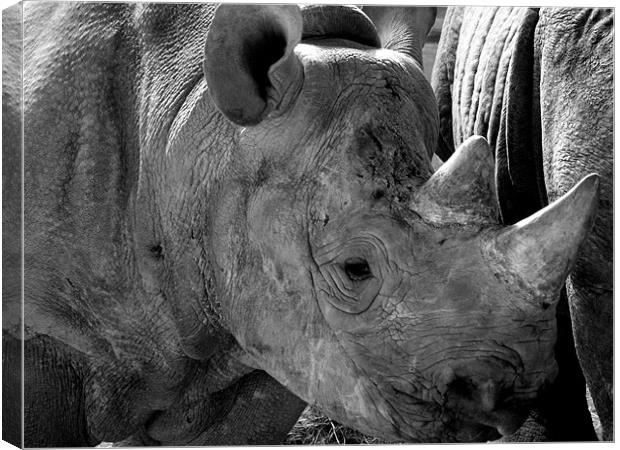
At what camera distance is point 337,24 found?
268cm

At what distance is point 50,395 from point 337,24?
1010mm

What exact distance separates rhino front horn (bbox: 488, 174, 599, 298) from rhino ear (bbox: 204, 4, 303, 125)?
499 millimetres

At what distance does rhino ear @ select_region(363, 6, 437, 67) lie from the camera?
9.43 ft

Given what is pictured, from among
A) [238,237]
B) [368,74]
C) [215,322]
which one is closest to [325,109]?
[368,74]

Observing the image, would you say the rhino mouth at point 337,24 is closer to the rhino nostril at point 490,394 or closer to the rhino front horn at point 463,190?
the rhino front horn at point 463,190

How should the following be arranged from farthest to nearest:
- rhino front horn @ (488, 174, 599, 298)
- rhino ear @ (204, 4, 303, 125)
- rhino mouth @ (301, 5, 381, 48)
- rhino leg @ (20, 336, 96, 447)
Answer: rhino leg @ (20, 336, 96, 447) < rhino mouth @ (301, 5, 381, 48) < rhino ear @ (204, 4, 303, 125) < rhino front horn @ (488, 174, 599, 298)

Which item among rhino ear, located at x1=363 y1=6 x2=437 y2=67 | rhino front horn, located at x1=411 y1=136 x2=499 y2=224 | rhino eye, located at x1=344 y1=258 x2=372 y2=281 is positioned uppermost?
rhino ear, located at x1=363 y1=6 x2=437 y2=67

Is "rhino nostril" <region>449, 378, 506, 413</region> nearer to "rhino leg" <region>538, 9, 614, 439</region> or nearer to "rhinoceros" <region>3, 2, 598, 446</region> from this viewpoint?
"rhinoceros" <region>3, 2, 598, 446</region>

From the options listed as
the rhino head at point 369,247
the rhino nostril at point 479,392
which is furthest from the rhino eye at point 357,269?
the rhino nostril at point 479,392

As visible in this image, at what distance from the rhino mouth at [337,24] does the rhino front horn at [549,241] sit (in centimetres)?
61

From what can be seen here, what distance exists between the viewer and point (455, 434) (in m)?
2.41

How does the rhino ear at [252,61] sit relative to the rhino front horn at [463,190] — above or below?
above

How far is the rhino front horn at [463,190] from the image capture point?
2.35 meters

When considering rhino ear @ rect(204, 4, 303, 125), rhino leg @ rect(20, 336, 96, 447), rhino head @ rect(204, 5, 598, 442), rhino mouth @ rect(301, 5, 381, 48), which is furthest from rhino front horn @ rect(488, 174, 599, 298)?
rhino leg @ rect(20, 336, 96, 447)
